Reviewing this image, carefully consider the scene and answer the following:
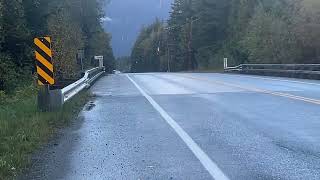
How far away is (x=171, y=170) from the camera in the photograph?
777cm

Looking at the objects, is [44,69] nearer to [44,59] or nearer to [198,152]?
[44,59]

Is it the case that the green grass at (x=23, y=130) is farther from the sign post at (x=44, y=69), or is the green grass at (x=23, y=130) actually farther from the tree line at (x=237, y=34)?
the tree line at (x=237, y=34)

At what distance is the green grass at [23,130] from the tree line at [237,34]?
34369mm

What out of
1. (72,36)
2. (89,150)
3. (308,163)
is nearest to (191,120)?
(89,150)

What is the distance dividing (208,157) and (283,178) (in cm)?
166

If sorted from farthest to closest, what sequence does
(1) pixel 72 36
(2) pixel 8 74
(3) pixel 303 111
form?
(1) pixel 72 36
(2) pixel 8 74
(3) pixel 303 111

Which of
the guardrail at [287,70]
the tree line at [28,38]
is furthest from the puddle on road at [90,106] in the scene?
the guardrail at [287,70]

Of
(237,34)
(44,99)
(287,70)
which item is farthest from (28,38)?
(237,34)

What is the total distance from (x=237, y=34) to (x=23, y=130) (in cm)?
7298

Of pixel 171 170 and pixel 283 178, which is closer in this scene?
pixel 283 178

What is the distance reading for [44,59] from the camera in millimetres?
14398

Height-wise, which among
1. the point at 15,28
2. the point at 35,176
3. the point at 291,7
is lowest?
the point at 35,176

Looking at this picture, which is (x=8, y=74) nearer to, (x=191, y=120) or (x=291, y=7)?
(x=191, y=120)

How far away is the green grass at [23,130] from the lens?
8.27 metres
